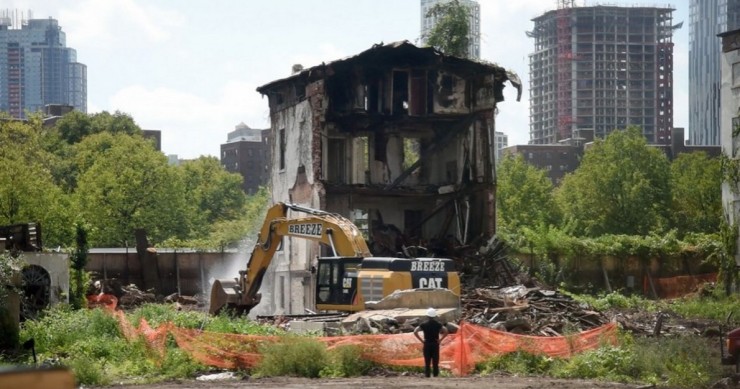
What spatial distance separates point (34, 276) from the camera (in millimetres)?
38250

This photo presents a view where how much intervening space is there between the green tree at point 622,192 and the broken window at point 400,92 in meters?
35.2

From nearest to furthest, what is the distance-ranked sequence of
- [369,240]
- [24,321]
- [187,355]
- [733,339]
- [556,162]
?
[733,339], [187,355], [24,321], [369,240], [556,162]

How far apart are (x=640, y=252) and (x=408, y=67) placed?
55.6 ft

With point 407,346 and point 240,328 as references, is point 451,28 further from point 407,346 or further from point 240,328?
point 407,346

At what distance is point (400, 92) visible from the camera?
51.6 meters

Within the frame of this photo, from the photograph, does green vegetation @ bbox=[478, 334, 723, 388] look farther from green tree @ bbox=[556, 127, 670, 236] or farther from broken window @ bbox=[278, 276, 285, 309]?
green tree @ bbox=[556, 127, 670, 236]

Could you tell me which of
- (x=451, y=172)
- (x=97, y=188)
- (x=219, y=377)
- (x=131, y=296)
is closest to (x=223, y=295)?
(x=131, y=296)

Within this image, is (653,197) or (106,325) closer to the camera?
(106,325)

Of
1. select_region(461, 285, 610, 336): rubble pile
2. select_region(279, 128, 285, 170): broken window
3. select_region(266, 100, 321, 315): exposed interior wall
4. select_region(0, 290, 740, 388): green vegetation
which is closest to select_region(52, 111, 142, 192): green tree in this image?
select_region(279, 128, 285, 170): broken window

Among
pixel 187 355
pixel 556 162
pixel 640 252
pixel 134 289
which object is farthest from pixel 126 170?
pixel 556 162

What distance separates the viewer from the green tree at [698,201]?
85.8 metres

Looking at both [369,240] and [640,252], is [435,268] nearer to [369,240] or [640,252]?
[369,240]

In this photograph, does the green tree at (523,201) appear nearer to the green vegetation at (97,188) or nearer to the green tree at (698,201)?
the green tree at (698,201)

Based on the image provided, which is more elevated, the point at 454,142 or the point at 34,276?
the point at 454,142
